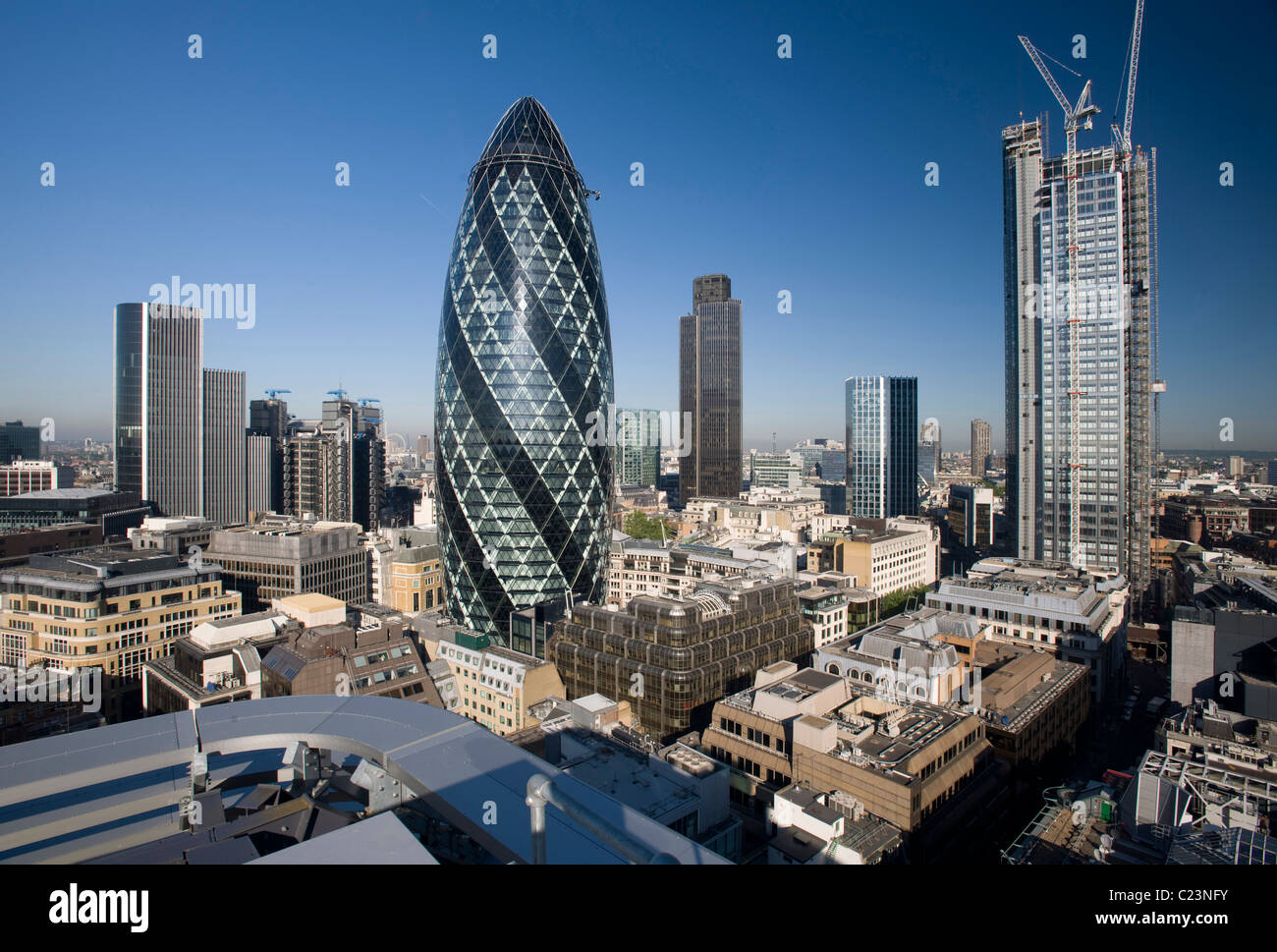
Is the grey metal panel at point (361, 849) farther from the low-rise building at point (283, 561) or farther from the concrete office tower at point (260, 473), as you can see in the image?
the concrete office tower at point (260, 473)

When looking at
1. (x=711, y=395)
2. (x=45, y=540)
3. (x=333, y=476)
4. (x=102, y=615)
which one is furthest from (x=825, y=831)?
(x=711, y=395)

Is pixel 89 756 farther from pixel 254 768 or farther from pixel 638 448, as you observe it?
pixel 638 448

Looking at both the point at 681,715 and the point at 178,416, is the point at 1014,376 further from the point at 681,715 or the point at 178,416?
the point at 178,416

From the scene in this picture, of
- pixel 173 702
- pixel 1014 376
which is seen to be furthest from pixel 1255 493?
pixel 173 702

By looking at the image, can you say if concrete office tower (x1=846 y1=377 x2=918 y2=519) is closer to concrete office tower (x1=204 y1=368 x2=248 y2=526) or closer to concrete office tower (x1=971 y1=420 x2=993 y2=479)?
concrete office tower (x1=204 y1=368 x2=248 y2=526)

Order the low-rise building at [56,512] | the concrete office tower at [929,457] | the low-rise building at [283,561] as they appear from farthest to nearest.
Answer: the concrete office tower at [929,457] < the low-rise building at [56,512] < the low-rise building at [283,561]

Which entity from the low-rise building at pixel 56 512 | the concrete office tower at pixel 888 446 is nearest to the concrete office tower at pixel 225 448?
the low-rise building at pixel 56 512
